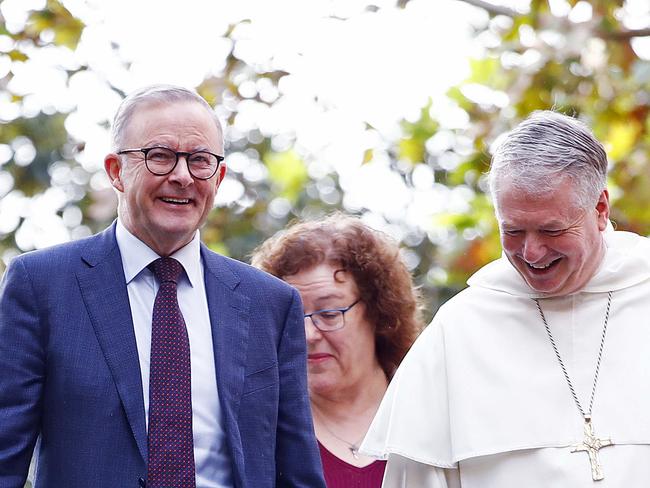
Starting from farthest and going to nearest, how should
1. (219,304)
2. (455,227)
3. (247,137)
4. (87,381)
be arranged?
(247,137) → (455,227) → (219,304) → (87,381)

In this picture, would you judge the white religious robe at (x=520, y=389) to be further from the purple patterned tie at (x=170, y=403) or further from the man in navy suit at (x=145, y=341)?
the purple patterned tie at (x=170, y=403)

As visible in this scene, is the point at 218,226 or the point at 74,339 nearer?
the point at 74,339

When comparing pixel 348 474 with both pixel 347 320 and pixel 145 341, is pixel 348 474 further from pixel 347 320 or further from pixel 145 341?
pixel 145 341

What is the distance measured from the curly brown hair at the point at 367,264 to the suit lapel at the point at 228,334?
104 centimetres

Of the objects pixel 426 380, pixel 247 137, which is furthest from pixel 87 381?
pixel 247 137

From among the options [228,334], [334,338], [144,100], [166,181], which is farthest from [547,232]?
[334,338]

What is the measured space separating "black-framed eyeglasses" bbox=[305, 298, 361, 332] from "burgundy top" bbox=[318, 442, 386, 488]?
48cm

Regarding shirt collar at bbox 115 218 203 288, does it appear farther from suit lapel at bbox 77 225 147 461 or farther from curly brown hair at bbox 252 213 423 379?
curly brown hair at bbox 252 213 423 379

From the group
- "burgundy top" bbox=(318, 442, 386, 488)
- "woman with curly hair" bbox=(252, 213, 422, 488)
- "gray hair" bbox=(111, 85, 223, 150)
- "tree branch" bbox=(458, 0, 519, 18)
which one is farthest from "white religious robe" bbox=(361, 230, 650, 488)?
"tree branch" bbox=(458, 0, 519, 18)

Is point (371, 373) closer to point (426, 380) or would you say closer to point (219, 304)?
point (426, 380)

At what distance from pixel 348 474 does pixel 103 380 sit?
4.75ft

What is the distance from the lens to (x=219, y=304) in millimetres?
4516

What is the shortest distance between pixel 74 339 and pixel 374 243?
73.0 inches

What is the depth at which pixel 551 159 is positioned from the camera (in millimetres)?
4383
